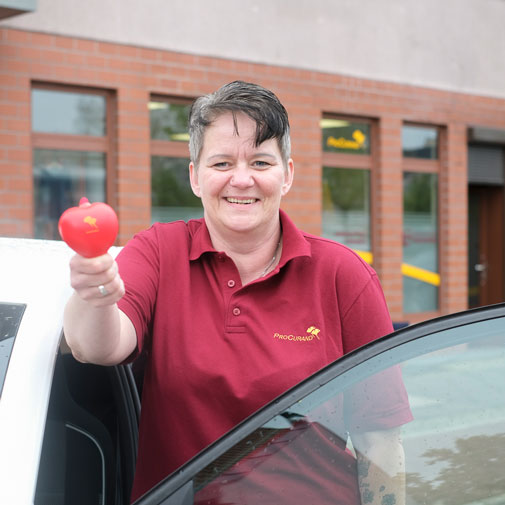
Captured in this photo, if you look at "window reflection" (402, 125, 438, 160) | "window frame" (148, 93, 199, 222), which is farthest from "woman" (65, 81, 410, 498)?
"window reflection" (402, 125, 438, 160)

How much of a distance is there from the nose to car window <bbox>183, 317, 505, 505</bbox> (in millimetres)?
591

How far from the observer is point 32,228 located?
732 centimetres

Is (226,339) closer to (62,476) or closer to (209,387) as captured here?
(209,387)

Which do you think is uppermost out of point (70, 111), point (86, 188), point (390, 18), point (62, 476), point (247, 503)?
point (390, 18)

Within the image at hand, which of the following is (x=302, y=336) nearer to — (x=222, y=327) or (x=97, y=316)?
(x=222, y=327)

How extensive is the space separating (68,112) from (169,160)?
116cm

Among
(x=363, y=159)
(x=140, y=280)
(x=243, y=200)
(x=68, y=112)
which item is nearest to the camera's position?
(x=140, y=280)

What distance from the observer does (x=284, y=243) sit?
200 cm

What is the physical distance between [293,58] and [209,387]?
7466mm

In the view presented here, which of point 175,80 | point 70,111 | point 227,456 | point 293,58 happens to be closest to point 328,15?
point 293,58

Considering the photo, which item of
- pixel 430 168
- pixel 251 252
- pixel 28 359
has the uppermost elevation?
pixel 430 168

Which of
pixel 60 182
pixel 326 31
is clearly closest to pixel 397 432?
pixel 60 182

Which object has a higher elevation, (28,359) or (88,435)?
(28,359)

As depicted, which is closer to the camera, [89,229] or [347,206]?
[89,229]
